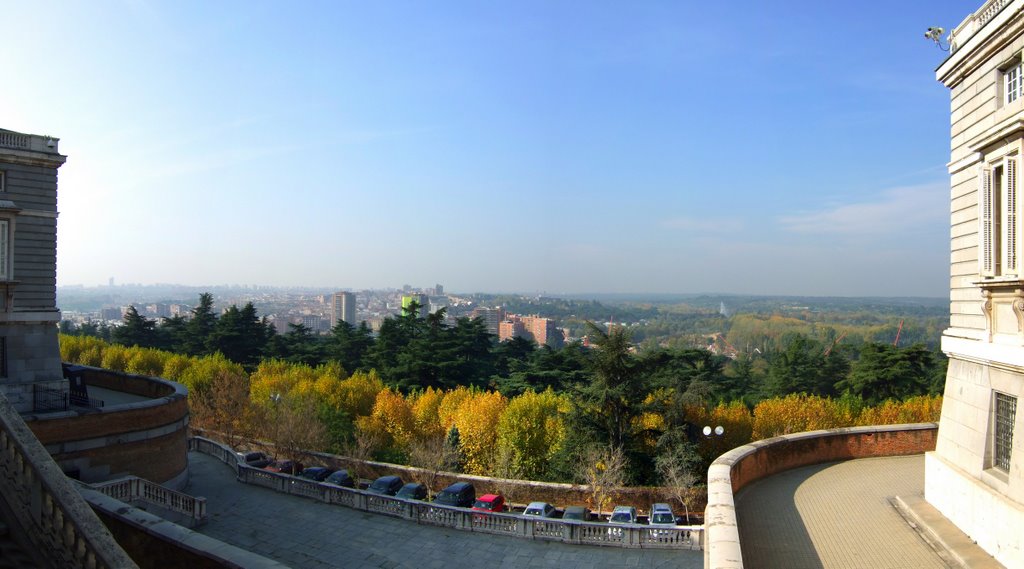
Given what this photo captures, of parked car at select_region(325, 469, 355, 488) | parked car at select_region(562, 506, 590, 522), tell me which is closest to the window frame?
parked car at select_region(562, 506, 590, 522)

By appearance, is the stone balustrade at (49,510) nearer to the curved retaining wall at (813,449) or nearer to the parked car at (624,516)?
the curved retaining wall at (813,449)

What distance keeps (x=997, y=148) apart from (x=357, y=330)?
5732cm

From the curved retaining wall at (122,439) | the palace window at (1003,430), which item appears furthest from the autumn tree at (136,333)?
the palace window at (1003,430)

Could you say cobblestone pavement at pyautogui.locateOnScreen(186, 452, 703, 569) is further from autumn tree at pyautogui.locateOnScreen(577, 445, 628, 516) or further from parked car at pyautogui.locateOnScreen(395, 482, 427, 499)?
autumn tree at pyautogui.locateOnScreen(577, 445, 628, 516)

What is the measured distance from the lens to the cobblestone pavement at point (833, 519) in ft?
32.7

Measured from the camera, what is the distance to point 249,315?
63.3 meters

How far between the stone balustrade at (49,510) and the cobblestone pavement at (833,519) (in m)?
8.67

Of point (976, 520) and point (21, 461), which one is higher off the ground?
point (21, 461)

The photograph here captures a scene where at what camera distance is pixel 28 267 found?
2297cm

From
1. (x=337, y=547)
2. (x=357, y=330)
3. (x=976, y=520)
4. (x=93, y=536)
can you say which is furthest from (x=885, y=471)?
(x=357, y=330)

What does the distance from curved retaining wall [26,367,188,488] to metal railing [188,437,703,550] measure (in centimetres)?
319

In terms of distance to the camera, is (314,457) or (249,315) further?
(249,315)

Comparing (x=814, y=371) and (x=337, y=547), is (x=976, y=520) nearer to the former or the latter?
(x=337, y=547)

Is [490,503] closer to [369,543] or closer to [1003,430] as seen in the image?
[369,543]
